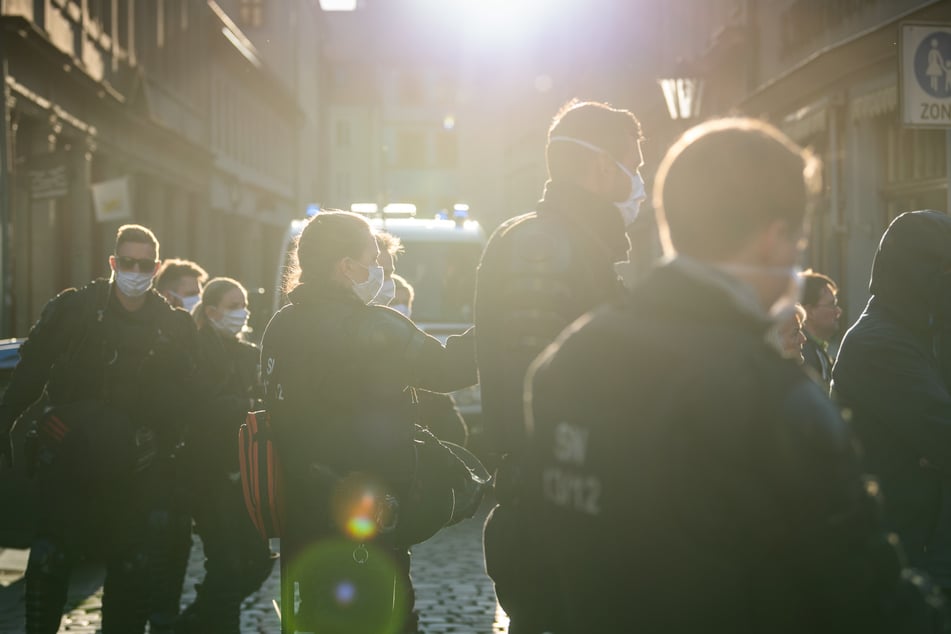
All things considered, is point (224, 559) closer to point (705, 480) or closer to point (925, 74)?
point (925, 74)

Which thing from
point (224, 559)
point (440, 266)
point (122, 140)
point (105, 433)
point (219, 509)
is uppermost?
point (122, 140)

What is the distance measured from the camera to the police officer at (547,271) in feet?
13.5

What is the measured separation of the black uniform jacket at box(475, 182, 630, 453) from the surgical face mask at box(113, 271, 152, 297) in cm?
267

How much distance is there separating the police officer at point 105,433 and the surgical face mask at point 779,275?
13.4 feet

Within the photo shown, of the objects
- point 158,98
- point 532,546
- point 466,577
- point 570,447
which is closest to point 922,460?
point 532,546

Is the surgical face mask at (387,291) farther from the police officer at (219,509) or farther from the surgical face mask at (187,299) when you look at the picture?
the surgical face mask at (187,299)

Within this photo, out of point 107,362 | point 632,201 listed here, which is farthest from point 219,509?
point 632,201

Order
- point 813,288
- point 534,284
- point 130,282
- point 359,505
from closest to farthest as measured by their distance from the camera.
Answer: point 534,284 → point 359,505 → point 130,282 → point 813,288

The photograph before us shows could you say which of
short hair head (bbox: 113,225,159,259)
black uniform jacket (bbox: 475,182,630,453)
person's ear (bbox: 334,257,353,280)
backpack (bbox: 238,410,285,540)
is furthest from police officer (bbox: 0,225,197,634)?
black uniform jacket (bbox: 475,182,630,453)

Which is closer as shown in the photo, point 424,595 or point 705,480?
point 705,480

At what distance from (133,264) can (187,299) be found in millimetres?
2329

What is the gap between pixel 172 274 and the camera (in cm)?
892

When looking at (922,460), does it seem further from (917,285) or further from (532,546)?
(532,546)

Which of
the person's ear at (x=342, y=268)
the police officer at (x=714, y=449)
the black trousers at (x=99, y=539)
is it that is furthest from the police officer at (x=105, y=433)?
the police officer at (x=714, y=449)
